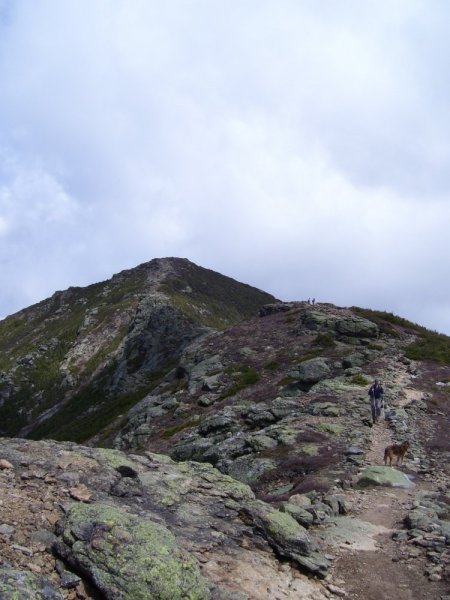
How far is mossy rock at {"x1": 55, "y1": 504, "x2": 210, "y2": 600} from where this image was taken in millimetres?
9211

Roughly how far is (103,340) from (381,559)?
10264 centimetres

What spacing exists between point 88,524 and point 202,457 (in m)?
16.4

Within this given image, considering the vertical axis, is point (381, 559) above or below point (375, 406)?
below

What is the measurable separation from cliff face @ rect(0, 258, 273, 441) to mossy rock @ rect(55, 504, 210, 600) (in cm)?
4683

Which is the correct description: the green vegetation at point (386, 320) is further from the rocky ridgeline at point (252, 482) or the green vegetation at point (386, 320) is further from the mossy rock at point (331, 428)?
the mossy rock at point (331, 428)

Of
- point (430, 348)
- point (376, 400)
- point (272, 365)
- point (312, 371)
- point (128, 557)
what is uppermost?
point (430, 348)

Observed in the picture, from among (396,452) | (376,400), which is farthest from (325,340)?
(396,452)

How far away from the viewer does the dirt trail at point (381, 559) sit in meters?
11.4

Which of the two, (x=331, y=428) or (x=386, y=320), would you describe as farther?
(x=386, y=320)

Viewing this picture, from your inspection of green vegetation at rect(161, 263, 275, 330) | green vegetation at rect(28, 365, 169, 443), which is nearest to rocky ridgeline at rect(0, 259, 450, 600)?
green vegetation at rect(28, 365, 169, 443)

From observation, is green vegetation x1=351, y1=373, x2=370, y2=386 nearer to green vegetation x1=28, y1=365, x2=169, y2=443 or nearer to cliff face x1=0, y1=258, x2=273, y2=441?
green vegetation x1=28, y1=365, x2=169, y2=443

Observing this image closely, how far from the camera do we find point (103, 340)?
110 meters

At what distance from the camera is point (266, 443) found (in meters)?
25.3

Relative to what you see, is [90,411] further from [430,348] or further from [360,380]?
[430,348]
